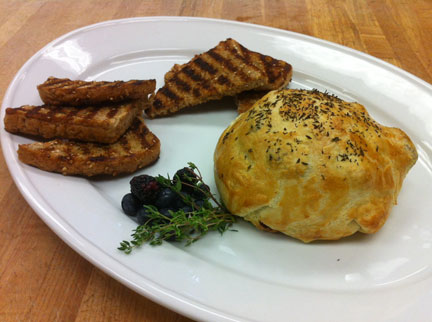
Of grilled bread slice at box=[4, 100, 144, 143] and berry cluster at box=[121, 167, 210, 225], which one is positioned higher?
grilled bread slice at box=[4, 100, 144, 143]

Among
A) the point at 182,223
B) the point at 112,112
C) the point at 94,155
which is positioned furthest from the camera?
the point at 112,112

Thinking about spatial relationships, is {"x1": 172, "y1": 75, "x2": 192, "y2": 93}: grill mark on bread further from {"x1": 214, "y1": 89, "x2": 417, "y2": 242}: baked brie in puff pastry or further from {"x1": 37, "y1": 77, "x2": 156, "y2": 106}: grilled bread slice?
{"x1": 214, "y1": 89, "x2": 417, "y2": 242}: baked brie in puff pastry

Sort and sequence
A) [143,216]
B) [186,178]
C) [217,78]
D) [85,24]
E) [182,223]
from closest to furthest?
[182,223] < [143,216] < [186,178] < [217,78] < [85,24]

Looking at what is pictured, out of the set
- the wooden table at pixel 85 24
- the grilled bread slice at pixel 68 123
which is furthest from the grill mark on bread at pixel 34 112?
the wooden table at pixel 85 24

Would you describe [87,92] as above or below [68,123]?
above

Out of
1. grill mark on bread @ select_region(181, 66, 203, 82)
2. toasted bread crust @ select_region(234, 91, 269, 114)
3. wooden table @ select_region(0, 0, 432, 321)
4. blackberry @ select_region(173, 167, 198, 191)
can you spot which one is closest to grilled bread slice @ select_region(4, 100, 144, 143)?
wooden table @ select_region(0, 0, 432, 321)

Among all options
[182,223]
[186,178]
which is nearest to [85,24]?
[186,178]

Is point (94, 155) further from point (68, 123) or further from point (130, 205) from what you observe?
point (130, 205)
